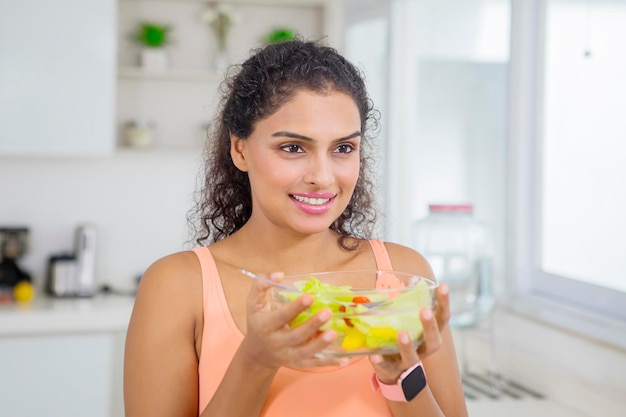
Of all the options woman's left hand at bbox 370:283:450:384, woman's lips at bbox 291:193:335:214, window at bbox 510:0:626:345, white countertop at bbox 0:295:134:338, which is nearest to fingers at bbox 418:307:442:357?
woman's left hand at bbox 370:283:450:384

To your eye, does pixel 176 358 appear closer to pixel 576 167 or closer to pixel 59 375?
pixel 576 167

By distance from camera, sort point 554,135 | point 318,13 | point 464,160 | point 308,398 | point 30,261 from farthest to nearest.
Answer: point 318,13 → point 30,261 → point 464,160 → point 554,135 → point 308,398

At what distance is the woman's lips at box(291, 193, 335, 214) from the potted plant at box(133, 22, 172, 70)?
2.51m

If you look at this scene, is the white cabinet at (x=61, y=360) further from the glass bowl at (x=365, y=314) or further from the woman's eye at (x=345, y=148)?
the glass bowl at (x=365, y=314)

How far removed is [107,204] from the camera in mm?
3689

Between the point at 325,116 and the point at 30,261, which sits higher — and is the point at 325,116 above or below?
above

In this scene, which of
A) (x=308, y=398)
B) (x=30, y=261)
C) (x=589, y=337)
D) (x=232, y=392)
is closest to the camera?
(x=232, y=392)

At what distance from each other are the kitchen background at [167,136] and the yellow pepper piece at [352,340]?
4.75 feet

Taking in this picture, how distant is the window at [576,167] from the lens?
221 cm

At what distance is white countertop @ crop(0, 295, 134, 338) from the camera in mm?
2990

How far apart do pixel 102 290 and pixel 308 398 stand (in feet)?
8.10

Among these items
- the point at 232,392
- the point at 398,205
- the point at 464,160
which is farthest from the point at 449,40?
the point at 232,392

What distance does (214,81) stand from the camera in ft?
12.2

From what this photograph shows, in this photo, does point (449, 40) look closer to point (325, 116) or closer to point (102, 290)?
point (102, 290)
